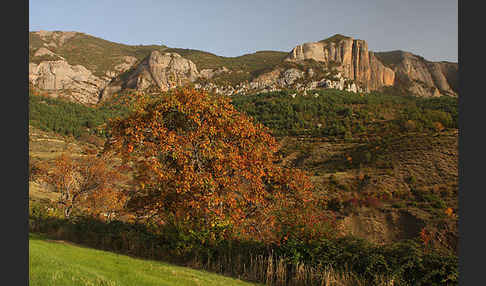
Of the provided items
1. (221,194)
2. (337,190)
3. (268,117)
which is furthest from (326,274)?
(268,117)

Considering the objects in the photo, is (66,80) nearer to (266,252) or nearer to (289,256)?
(266,252)

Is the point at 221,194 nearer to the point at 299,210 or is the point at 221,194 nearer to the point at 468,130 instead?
the point at 299,210

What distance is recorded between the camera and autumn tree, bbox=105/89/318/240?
35.7 ft

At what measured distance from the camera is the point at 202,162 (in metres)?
12.2

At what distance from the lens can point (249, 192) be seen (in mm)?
11953

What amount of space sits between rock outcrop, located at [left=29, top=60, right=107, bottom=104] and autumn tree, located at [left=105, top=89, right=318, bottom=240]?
162 m

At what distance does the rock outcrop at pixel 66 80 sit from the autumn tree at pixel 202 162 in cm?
16250

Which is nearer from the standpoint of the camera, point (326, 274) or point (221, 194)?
point (326, 274)

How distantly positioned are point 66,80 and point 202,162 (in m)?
183

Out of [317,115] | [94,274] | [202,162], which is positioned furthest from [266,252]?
[317,115]

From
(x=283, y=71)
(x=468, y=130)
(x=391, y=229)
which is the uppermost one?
(x=283, y=71)

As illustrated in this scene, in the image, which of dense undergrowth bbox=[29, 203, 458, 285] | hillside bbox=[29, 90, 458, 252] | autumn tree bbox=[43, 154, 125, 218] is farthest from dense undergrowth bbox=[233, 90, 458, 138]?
dense undergrowth bbox=[29, 203, 458, 285]

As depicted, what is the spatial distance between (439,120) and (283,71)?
317 feet

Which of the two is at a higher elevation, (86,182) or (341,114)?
(341,114)
